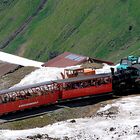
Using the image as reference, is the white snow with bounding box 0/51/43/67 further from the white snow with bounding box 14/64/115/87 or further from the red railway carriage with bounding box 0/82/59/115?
the red railway carriage with bounding box 0/82/59/115

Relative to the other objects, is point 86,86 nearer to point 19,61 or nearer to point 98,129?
point 98,129

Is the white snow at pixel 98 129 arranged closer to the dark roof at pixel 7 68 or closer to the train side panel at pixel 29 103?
the train side panel at pixel 29 103

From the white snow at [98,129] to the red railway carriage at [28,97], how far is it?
760 cm

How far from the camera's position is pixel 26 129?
135ft

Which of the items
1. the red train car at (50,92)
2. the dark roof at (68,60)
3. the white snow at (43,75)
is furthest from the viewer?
the dark roof at (68,60)

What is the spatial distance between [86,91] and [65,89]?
8.34ft

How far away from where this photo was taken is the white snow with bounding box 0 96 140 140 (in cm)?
Answer: 3678

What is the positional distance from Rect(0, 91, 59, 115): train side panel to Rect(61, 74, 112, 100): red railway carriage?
150 cm

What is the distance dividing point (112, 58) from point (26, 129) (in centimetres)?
15471

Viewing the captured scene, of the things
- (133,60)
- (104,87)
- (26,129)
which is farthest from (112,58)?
(26,129)

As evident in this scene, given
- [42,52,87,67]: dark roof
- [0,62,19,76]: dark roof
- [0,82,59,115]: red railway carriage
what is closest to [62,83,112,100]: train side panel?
[0,82,59,115]: red railway carriage

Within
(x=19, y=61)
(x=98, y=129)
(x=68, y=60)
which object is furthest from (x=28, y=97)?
(x=19, y=61)

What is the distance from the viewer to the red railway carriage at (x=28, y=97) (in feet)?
156

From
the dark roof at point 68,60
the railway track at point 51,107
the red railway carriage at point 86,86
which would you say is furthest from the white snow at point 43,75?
the dark roof at point 68,60
